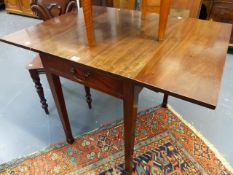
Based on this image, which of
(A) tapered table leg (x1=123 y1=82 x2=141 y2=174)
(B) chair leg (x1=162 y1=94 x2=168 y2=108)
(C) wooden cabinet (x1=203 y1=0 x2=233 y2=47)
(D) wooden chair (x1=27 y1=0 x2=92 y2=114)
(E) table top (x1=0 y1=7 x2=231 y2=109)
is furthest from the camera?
(C) wooden cabinet (x1=203 y1=0 x2=233 y2=47)

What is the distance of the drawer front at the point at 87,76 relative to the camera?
77cm

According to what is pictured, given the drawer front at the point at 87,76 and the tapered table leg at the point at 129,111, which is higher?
the drawer front at the point at 87,76

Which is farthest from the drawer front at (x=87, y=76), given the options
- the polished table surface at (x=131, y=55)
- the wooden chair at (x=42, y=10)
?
the wooden chair at (x=42, y=10)

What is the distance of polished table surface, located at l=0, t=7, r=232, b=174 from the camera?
641 mm

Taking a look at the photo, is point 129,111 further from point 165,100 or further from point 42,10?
point 42,10

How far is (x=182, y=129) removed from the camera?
142 cm

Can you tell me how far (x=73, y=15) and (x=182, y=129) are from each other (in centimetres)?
110

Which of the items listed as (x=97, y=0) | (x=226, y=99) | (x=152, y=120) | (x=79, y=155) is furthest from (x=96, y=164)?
(x=97, y=0)

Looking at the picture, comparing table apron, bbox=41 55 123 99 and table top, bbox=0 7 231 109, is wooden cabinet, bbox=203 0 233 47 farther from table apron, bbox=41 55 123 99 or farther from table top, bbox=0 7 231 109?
table apron, bbox=41 55 123 99

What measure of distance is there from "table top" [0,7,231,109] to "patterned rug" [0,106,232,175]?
0.75 meters

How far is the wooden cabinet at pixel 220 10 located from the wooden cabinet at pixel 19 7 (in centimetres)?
291

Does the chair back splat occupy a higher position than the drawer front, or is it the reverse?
the chair back splat

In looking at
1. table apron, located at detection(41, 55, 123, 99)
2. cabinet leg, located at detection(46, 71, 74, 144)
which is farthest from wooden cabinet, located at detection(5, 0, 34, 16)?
table apron, located at detection(41, 55, 123, 99)

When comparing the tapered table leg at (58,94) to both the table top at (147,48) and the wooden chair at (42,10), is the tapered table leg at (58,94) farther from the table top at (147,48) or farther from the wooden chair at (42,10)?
the wooden chair at (42,10)
